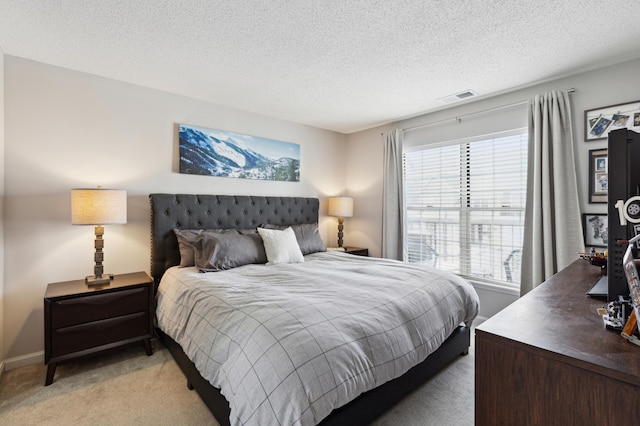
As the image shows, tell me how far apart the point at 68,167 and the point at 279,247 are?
2020 mm

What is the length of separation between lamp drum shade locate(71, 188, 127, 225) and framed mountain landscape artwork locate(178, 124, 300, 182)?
899mm

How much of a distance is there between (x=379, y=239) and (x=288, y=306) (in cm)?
291

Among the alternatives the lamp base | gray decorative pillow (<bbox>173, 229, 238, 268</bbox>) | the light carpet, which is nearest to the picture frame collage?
the light carpet

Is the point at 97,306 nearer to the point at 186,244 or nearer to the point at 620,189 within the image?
the point at 186,244

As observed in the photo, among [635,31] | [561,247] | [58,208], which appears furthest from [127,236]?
[635,31]

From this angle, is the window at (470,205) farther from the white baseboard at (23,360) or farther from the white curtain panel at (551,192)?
the white baseboard at (23,360)

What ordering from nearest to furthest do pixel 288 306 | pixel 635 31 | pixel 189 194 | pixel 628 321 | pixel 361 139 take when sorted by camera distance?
1. pixel 628 321
2. pixel 288 306
3. pixel 635 31
4. pixel 189 194
5. pixel 361 139

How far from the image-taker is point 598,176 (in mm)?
2541

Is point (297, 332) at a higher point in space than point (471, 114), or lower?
lower

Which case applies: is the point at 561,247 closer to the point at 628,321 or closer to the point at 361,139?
the point at 628,321

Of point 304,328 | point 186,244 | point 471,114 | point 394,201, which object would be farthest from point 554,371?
point 394,201

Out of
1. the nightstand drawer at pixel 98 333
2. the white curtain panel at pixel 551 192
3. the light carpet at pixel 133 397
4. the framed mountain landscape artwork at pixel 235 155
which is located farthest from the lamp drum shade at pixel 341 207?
the nightstand drawer at pixel 98 333

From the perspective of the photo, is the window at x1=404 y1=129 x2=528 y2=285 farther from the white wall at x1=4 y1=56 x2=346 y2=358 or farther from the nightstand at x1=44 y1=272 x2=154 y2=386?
the nightstand at x1=44 y1=272 x2=154 y2=386

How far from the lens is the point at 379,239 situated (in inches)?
170
